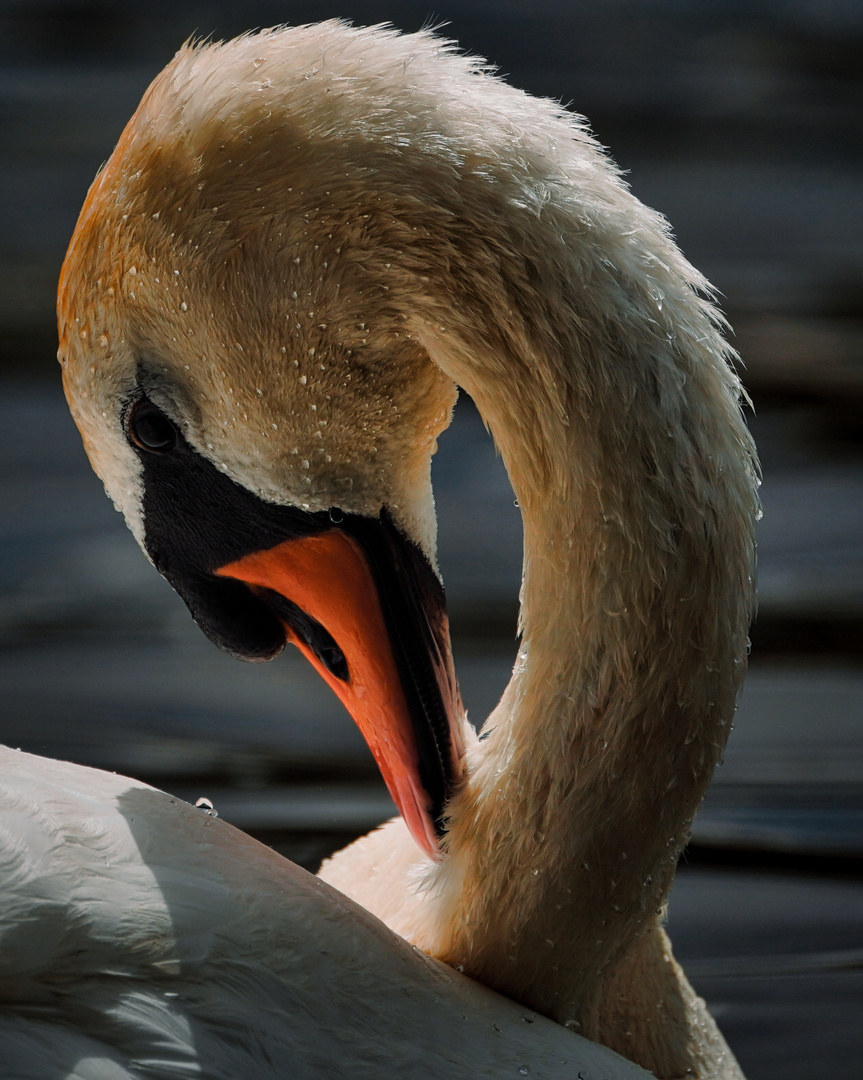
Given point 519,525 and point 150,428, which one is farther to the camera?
point 519,525

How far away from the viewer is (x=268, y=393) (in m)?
1.46

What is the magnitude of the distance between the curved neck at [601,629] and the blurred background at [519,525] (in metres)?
0.73

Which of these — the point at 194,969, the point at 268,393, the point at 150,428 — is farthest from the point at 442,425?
the point at 194,969

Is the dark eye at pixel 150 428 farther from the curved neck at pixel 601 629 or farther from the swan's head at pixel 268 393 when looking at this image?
the curved neck at pixel 601 629

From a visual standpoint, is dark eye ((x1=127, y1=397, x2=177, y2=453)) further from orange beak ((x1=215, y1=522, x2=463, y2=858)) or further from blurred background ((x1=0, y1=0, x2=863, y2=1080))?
blurred background ((x1=0, y1=0, x2=863, y2=1080))

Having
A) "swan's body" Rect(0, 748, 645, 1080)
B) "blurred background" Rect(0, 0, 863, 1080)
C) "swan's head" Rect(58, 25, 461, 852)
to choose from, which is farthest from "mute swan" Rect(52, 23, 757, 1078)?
"blurred background" Rect(0, 0, 863, 1080)

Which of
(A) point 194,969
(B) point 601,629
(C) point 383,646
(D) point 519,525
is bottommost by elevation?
(D) point 519,525

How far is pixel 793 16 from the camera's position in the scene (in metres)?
4.59

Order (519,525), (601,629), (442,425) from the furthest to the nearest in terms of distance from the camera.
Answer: (519,525)
(442,425)
(601,629)

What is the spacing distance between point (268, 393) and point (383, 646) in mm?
321

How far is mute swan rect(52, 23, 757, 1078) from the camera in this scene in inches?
53.3

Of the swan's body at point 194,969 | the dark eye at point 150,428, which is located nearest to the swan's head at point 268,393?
the dark eye at point 150,428

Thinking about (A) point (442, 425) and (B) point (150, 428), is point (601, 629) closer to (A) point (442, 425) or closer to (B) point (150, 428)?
(A) point (442, 425)

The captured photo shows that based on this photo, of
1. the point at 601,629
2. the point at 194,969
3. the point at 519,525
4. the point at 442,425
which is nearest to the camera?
the point at 194,969
